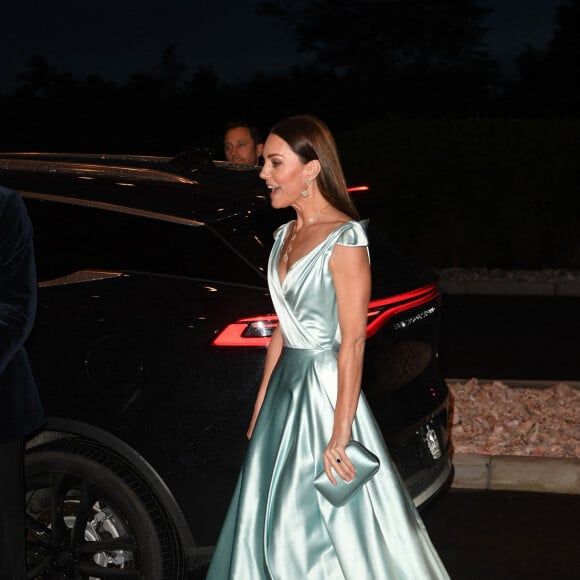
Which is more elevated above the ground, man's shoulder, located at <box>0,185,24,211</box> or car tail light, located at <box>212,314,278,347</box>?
man's shoulder, located at <box>0,185,24,211</box>

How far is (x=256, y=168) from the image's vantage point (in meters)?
4.42

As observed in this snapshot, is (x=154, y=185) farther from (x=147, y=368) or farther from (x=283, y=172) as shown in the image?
(x=283, y=172)

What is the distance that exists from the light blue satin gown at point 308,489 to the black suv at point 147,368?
31cm

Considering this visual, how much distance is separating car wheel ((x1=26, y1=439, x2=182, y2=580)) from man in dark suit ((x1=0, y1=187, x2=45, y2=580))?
0.46m

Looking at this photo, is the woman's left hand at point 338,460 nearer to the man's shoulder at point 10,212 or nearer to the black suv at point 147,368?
the black suv at point 147,368

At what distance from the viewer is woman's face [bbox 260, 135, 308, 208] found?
10.3ft

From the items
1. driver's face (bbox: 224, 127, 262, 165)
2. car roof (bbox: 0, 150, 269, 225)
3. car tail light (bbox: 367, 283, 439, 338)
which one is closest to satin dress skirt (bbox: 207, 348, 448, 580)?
car tail light (bbox: 367, 283, 439, 338)

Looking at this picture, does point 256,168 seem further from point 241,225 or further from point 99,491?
point 99,491

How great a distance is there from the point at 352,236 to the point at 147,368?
2.73ft

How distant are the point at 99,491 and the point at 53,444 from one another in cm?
21

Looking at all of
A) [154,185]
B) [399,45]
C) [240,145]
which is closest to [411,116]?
[399,45]

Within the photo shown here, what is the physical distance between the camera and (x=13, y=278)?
2.87m

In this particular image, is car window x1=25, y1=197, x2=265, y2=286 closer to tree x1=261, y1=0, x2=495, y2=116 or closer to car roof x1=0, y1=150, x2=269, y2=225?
car roof x1=0, y1=150, x2=269, y2=225

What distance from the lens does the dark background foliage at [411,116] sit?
15297mm
